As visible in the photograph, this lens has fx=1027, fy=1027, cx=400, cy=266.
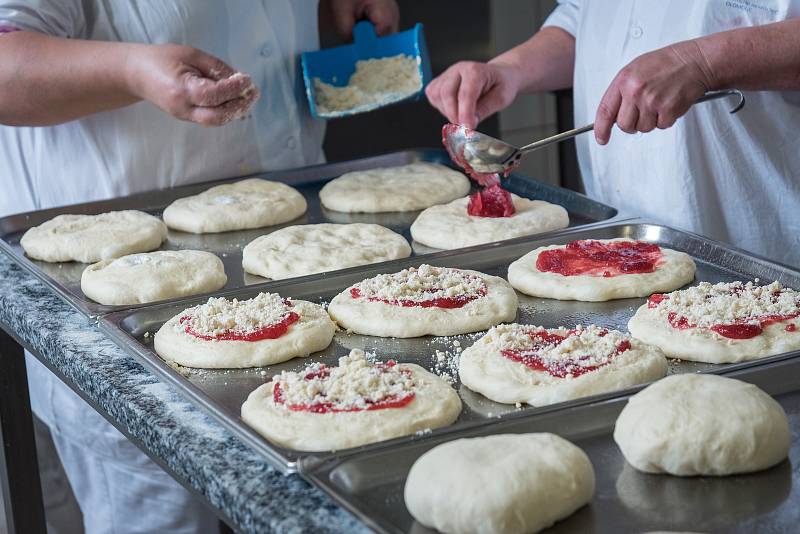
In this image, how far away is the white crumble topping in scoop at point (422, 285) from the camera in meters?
1.71

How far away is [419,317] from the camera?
5.40ft

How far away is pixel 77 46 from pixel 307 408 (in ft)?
3.87

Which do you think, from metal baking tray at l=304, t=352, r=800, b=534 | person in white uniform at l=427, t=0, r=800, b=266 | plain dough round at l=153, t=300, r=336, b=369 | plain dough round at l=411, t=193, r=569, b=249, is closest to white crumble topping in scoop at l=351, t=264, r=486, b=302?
plain dough round at l=153, t=300, r=336, b=369

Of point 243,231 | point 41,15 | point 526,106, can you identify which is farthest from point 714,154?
point 526,106

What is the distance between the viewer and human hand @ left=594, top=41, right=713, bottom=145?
1.76 metres

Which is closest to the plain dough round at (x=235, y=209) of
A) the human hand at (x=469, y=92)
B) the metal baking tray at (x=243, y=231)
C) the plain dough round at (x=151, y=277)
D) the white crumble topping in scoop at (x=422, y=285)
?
the metal baking tray at (x=243, y=231)

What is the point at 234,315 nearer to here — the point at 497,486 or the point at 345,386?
the point at 345,386

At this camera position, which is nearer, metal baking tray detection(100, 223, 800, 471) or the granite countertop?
the granite countertop

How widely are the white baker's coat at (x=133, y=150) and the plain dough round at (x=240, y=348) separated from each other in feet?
2.52

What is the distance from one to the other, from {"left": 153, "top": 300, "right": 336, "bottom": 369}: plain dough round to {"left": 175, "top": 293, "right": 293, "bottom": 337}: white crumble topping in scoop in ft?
0.08

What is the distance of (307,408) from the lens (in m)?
1.29

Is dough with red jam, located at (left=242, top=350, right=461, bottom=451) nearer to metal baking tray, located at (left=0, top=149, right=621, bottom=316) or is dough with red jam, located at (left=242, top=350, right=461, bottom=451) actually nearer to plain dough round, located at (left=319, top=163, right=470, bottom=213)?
metal baking tray, located at (left=0, top=149, right=621, bottom=316)

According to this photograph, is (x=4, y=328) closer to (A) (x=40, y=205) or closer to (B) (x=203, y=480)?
(A) (x=40, y=205)

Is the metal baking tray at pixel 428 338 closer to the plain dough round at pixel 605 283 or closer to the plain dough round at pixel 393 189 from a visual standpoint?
the plain dough round at pixel 605 283
